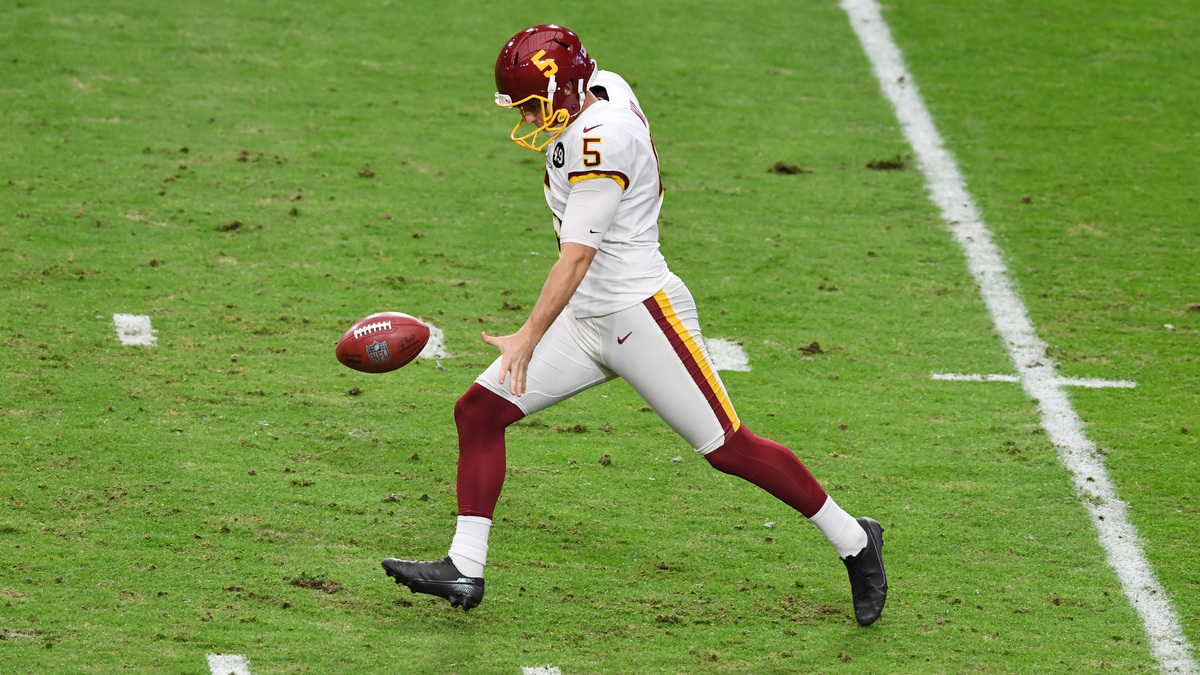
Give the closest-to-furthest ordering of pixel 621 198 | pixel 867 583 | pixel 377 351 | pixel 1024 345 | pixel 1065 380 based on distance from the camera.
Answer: pixel 621 198 < pixel 867 583 < pixel 377 351 < pixel 1065 380 < pixel 1024 345

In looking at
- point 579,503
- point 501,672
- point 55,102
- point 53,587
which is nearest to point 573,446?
point 579,503

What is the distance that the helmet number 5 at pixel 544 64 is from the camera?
14.5ft

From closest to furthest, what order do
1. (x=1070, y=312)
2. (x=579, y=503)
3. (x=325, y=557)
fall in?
(x=325, y=557)
(x=579, y=503)
(x=1070, y=312)

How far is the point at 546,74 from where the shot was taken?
4422 mm

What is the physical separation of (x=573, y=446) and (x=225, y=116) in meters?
4.49

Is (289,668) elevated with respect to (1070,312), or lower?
elevated

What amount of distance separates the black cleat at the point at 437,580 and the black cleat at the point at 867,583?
1.29 meters

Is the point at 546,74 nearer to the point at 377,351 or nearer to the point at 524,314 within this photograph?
the point at 377,351

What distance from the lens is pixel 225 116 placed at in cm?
919

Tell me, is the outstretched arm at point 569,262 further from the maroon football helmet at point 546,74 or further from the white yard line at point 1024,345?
the white yard line at point 1024,345

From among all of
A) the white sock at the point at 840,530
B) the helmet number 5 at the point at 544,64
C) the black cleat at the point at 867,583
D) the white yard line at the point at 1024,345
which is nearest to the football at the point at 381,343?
the helmet number 5 at the point at 544,64

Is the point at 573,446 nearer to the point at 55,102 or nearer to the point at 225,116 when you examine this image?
the point at 225,116

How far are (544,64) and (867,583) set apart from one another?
208 cm

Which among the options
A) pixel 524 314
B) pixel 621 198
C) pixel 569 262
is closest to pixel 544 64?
pixel 621 198
